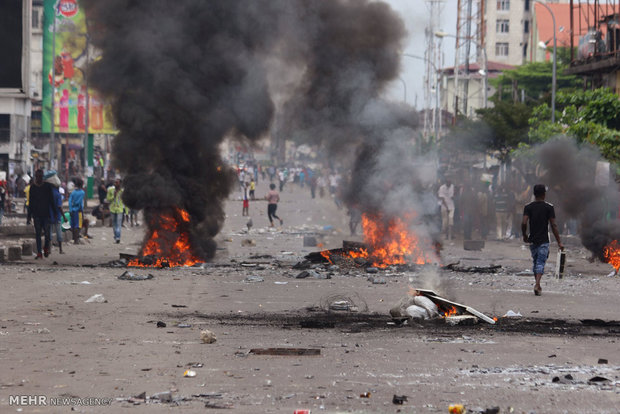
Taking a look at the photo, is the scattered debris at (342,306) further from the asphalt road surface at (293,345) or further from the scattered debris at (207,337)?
the scattered debris at (207,337)

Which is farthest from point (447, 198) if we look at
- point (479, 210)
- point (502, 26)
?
point (502, 26)

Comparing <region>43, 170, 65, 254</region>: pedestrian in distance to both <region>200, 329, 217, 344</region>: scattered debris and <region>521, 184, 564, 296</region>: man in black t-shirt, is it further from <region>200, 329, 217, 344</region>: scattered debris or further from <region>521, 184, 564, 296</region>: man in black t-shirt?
<region>200, 329, 217, 344</region>: scattered debris

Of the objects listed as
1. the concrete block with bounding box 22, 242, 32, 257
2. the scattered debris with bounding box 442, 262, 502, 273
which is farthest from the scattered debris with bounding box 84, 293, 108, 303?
the concrete block with bounding box 22, 242, 32, 257

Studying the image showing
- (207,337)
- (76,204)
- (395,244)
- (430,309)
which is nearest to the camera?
(207,337)

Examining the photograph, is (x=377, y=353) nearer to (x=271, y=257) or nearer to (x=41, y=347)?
(x=41, y=347)

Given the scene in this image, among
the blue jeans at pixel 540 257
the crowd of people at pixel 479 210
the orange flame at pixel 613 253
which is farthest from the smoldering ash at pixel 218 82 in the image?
the crowd of people at pixel 479 210

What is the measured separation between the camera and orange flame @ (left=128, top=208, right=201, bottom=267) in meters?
18.5

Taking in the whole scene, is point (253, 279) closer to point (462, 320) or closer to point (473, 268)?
point (473, 268)

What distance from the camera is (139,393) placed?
646 centimetres

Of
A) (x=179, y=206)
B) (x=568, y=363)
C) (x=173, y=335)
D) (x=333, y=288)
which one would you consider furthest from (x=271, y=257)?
(x=568, y=363)

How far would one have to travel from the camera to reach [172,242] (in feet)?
61.0

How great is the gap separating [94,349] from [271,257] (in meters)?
12.0

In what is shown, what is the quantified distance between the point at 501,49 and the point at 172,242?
8565 cm

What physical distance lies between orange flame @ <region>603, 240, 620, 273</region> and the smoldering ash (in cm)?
458
